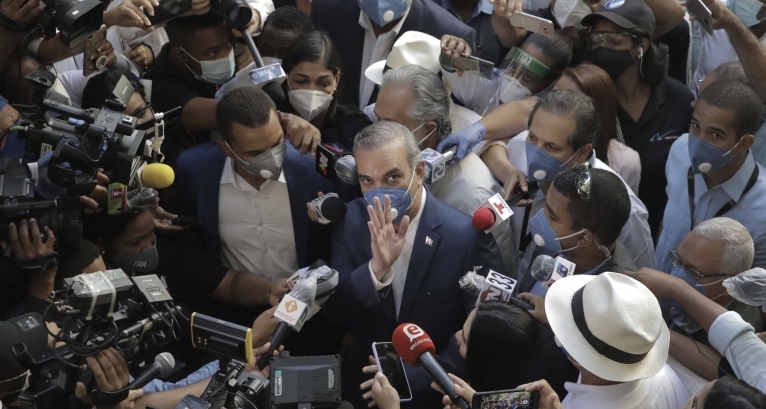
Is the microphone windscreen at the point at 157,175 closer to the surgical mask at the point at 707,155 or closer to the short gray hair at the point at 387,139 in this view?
the short gray hair at the point at 387,139

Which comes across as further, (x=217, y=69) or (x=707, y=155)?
(x=217, y=69)

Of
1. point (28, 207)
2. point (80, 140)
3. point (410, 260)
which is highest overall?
point (80, 140)

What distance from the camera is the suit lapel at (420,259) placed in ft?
14.8

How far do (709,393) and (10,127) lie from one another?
333 centimetres

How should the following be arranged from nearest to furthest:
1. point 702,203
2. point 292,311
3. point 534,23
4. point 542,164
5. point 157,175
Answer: point 292,311 < point 157,175 < point 542,164 < point 702,203 < point 534,23

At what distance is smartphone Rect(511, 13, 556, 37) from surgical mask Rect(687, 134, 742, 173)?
3.19 feet

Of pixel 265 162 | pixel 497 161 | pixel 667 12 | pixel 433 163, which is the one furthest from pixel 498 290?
pixel 667 12

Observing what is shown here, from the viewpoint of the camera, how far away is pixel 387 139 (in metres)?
4.57

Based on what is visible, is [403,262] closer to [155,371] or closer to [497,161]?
[497,161]

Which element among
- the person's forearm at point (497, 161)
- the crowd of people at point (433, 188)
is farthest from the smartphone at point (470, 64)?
the person's forearm at point (497, 161)

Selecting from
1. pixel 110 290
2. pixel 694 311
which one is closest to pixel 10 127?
pixel 110 290

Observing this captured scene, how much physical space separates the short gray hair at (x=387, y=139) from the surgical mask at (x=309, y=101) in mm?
762

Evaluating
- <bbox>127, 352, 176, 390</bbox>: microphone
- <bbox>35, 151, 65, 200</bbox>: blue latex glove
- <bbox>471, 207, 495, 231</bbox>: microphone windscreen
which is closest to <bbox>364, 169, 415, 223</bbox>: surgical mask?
<bbox>471, 207, 495, 231</bbox>: microphone windscreen

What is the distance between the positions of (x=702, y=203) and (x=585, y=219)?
3.17ft
